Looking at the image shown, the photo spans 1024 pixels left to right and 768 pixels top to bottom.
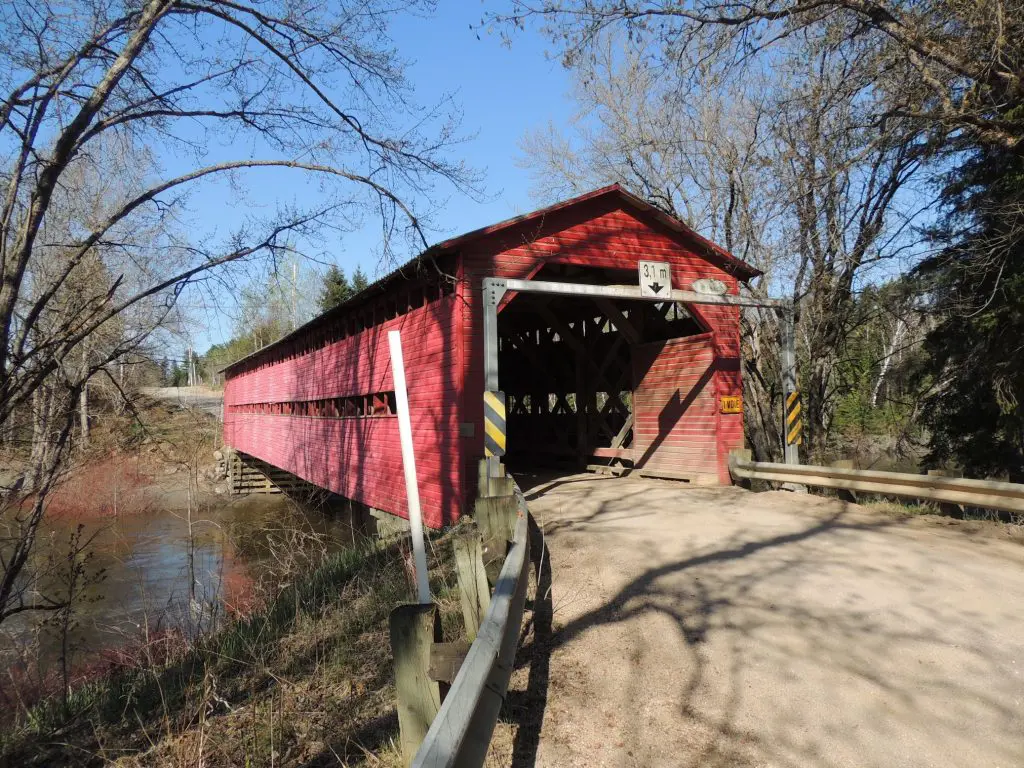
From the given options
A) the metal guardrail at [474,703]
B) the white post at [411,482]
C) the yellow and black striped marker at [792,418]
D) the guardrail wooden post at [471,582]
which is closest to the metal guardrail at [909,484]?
the yellow and black striped marker at [792,418]

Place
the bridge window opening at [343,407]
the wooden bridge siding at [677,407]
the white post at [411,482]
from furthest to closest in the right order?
the bridge window opening at [343,407] < the wooden bridge siding at [677,407] < the white post at [411,482]

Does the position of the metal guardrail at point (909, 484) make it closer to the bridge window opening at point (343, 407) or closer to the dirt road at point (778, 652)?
the dirt road at point (778, 652)

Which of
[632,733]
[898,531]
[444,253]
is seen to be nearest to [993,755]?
[632,733]

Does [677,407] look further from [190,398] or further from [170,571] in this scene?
[190,398]

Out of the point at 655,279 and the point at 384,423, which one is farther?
the point at 384,423

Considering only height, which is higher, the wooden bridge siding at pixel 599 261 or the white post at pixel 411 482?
the wooden bridge siding at pixel 599 261

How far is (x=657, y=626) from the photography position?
4121mm

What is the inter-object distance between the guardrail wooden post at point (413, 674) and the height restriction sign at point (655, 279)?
25.1 feet

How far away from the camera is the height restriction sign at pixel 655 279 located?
9.26m

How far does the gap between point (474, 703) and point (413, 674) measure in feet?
1.28

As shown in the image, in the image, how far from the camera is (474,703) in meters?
1.77

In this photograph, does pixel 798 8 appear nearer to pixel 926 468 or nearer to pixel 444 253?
pixel 444 253

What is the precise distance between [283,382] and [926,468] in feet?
54.1

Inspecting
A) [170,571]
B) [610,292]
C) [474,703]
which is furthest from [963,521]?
[170,571]
